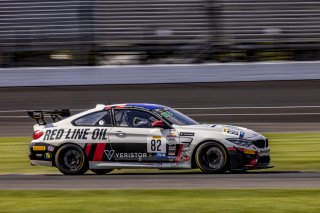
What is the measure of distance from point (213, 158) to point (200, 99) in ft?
37.3

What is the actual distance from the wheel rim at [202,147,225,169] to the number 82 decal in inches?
26.6

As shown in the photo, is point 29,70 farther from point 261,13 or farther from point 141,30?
point 261,13

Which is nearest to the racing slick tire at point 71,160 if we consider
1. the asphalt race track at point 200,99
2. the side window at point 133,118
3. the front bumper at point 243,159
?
the side window at point 133,118

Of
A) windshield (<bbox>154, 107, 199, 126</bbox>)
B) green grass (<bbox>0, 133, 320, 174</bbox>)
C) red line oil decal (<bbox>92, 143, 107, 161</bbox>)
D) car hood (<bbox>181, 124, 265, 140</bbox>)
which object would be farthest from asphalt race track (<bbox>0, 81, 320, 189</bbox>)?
red line oil decal (<bbox>92, 143, 107, 161</bbox>)

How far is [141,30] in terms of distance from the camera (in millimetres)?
26516

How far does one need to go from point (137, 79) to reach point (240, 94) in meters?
3.37

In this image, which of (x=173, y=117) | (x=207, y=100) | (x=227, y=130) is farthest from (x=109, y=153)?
(x=207, y=100)

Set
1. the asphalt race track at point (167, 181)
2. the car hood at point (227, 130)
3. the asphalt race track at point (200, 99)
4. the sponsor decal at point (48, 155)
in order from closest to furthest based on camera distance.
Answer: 1. the asphalt race track at point (167, 181)
2. the car hood at point (227, 130)
3. the sponsor decal at point (48, 155)
4. the asphalt race track at point (200, 99)

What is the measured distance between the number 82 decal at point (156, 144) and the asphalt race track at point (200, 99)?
880cm

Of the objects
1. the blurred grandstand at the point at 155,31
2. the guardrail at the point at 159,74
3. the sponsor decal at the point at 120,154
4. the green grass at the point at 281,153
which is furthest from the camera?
the blurred grandstand at the point at 155,31

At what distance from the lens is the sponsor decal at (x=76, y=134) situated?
479 inches

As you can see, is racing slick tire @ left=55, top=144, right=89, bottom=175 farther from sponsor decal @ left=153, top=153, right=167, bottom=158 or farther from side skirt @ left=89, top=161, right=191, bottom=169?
sponsor decal @ left=153, top=153, right=167, bottom=158

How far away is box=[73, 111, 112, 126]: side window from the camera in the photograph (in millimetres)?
12312

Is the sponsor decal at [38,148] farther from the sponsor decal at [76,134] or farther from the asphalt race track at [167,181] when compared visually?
the asphalt race track at [167,181]
